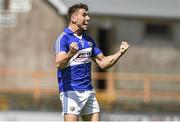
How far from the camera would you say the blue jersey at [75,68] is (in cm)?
730

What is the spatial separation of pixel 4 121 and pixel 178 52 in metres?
9.05

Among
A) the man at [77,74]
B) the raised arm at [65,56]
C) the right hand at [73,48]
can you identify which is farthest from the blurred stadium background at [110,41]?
the right hand at [73,48]

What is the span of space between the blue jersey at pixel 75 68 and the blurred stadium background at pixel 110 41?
1251 cm

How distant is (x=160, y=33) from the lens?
875 inches

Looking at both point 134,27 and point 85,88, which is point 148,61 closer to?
point 134,27

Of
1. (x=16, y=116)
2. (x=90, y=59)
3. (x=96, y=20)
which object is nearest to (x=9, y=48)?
(x=96, y=20)

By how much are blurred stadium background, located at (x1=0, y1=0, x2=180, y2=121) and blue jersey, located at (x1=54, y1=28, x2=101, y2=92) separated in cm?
1251

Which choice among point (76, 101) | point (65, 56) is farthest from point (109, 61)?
point (65, 56)

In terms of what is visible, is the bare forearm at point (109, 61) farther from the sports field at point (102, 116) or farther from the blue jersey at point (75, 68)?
the sports field at point (102, 116)

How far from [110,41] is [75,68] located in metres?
14.6

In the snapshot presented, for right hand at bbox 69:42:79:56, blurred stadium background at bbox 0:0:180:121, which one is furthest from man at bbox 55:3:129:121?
blurred stadium background at bbox 0:0:180:121

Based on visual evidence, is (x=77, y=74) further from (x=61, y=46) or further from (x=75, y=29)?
(x=75, y=29)

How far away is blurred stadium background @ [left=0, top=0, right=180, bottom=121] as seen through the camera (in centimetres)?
2070

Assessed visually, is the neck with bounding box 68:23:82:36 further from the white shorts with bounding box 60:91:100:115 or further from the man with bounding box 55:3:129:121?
the white shorts with bounding box 60:91:100:115
